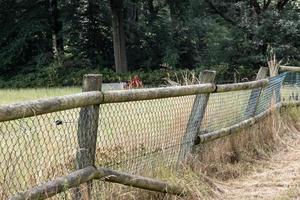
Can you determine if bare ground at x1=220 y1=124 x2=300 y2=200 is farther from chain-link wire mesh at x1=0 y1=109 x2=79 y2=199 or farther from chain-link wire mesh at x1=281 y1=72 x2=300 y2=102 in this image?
chain-link wire mesh at x1=281 y1=72 x2=300 y2=102

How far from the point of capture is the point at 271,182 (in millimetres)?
6871

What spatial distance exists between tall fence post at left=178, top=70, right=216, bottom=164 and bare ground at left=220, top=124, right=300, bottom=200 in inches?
25.2

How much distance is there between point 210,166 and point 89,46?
2888 centimetres

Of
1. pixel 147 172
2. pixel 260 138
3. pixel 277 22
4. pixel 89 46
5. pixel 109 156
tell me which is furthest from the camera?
pixel 89 46

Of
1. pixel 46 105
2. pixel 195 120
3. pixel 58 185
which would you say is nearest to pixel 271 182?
pixel 195 120

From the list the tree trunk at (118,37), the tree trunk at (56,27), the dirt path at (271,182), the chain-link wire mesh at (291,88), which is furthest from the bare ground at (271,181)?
the tree trunk at (56,27)

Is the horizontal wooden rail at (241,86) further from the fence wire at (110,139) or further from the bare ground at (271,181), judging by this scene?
the bare ground at (271,181)

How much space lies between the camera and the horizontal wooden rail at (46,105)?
3.51 metres

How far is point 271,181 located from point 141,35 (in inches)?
1139

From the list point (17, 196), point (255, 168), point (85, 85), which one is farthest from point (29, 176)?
point (255, 168)

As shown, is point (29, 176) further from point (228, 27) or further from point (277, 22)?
point (228, 27)

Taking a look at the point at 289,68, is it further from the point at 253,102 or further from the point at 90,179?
the point at 90,179

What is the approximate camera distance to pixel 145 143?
18.3 feet

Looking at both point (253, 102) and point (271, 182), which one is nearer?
point (271, 182)
